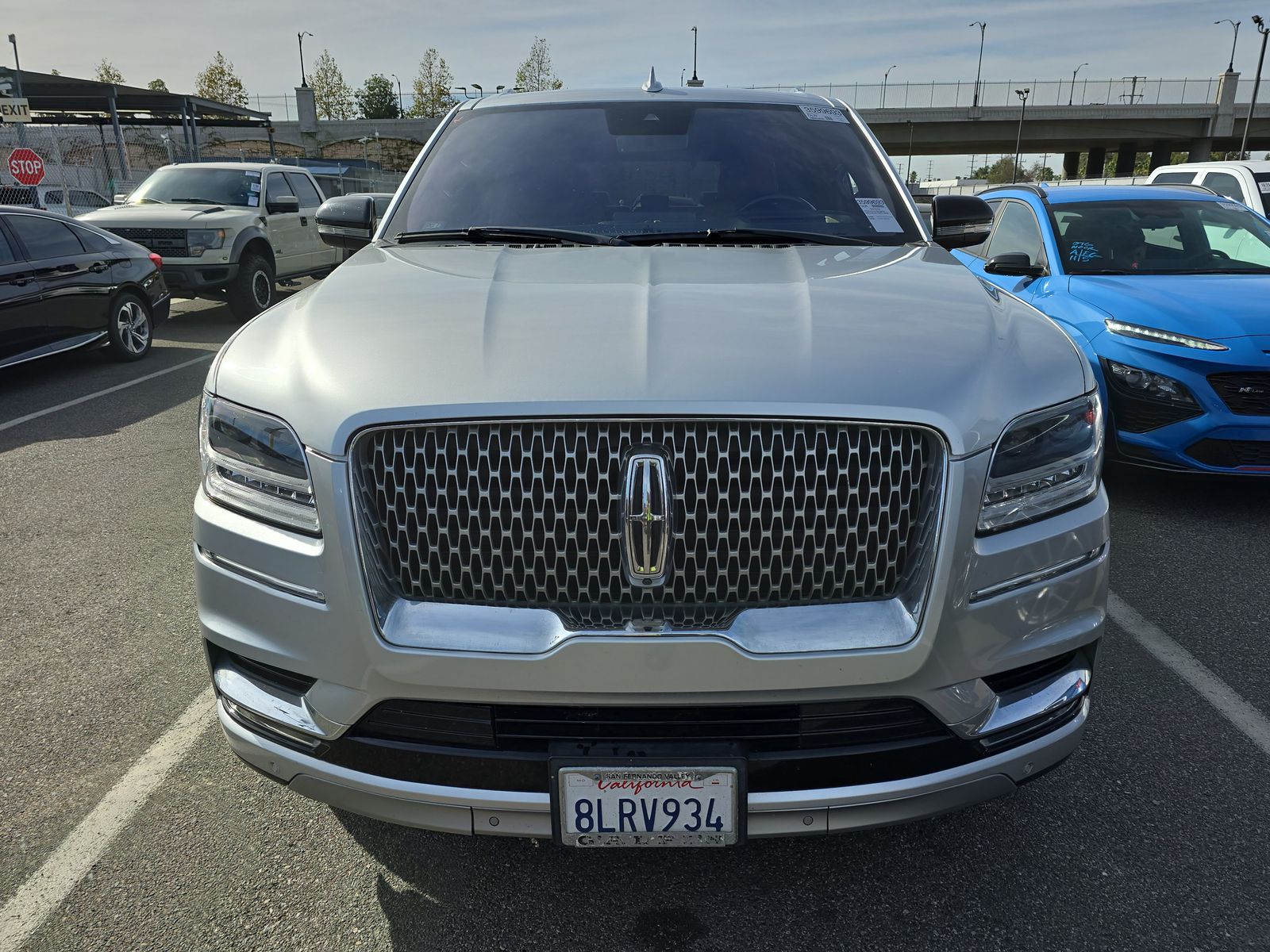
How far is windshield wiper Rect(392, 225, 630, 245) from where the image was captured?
2996mm

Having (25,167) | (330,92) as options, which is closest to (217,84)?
(330,92)

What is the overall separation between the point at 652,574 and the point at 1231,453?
4.49 meters

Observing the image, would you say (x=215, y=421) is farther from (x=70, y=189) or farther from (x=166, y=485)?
(x=70, y=189)

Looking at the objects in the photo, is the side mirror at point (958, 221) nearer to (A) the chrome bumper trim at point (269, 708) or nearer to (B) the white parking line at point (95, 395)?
(A) the chrome bumper trim at point (269, 708)

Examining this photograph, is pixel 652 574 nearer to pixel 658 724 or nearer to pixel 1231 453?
pixel 658 724

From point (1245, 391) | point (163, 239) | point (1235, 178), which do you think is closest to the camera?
point (1245, 391)

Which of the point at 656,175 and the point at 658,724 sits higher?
the point at 656,175

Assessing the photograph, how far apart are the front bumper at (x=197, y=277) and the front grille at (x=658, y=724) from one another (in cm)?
1128

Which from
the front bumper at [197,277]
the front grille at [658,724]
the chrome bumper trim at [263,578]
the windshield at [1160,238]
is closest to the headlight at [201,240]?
the front bumper at [197,277]

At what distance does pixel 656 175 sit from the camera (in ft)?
11.0

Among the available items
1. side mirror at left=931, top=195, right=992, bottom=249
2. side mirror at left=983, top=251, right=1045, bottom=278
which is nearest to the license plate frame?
side mirror at left=931, top=195, right=992, bottom=249

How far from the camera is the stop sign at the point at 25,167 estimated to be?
62.1 ft

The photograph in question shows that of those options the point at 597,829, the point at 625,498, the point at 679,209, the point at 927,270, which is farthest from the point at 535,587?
the point at 679,209

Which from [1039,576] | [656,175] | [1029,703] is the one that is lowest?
[1029,703]
